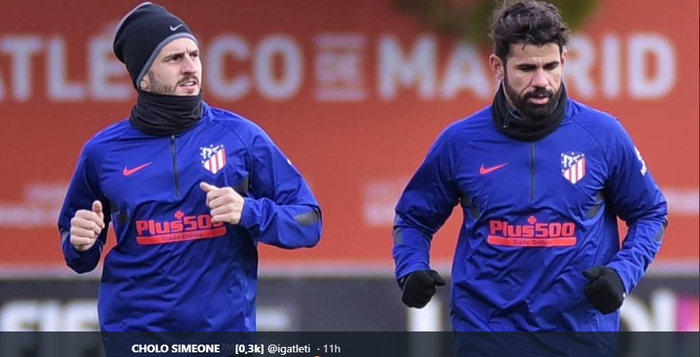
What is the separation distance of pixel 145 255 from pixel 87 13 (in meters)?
3.89

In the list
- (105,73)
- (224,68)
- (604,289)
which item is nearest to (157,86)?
(604,289)

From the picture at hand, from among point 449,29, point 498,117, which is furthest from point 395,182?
point 498,117

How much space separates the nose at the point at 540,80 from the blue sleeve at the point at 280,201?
79 cm

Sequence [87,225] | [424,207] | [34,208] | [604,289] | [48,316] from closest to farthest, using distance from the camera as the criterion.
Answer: [604,289]
[87,225]
[424,207]
[48,316]
[34,208]

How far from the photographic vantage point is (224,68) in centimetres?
817

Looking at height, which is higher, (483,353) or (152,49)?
(152,49)

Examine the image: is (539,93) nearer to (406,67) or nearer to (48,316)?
(406,67)

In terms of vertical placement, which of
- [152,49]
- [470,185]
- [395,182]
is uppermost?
[152,49]

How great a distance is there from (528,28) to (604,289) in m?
0.84

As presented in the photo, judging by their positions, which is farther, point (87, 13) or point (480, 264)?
point (87, 13)

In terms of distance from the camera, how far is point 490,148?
4.67 meters

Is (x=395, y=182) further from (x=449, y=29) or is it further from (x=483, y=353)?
(x=483, y=353)

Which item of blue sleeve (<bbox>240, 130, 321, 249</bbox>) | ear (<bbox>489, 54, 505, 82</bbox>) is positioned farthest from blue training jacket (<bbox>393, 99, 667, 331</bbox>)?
blue sleeve (<bbox>240, 130, 321, 249</bbox>)

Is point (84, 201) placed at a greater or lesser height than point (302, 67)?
lesser
